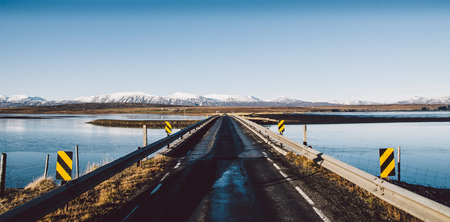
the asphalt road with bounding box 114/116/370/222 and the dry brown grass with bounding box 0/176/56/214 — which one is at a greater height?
the asphalt road with bounding box 114/116/370/222

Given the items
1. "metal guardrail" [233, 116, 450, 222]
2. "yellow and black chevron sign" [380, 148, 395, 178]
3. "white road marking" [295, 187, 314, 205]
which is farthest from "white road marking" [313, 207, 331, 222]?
"yellow and black chevron sign" [380, 148, 395, 178]

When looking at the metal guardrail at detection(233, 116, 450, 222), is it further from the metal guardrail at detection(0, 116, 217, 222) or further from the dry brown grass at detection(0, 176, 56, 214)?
the dry brown grass at detection(0, 176, 56, 214)

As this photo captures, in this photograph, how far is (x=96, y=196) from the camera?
7.23 metres

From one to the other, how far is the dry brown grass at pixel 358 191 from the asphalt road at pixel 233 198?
2.45ft

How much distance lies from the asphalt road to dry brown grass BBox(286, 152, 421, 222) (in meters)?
0.75

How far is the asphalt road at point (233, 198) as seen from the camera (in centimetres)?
554

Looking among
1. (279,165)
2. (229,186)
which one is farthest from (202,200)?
(279,165)

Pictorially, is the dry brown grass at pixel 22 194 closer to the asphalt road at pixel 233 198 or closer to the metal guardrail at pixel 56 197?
the metal guardrail at pixel 56 197

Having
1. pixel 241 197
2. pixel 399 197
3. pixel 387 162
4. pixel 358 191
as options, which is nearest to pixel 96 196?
Answer: pixel 241 197

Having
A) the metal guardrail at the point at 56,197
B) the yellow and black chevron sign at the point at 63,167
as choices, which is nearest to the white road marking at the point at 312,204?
the metal guardrail at the point at 56,197

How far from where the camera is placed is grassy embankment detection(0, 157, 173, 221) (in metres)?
5.79

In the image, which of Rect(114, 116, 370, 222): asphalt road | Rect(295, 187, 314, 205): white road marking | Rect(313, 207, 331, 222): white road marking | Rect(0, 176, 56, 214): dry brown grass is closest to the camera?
Rect(313, 207, 331, 222): white road marking

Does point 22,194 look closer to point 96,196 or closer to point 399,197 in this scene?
point 96,196

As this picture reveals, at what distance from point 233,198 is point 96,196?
384cm
